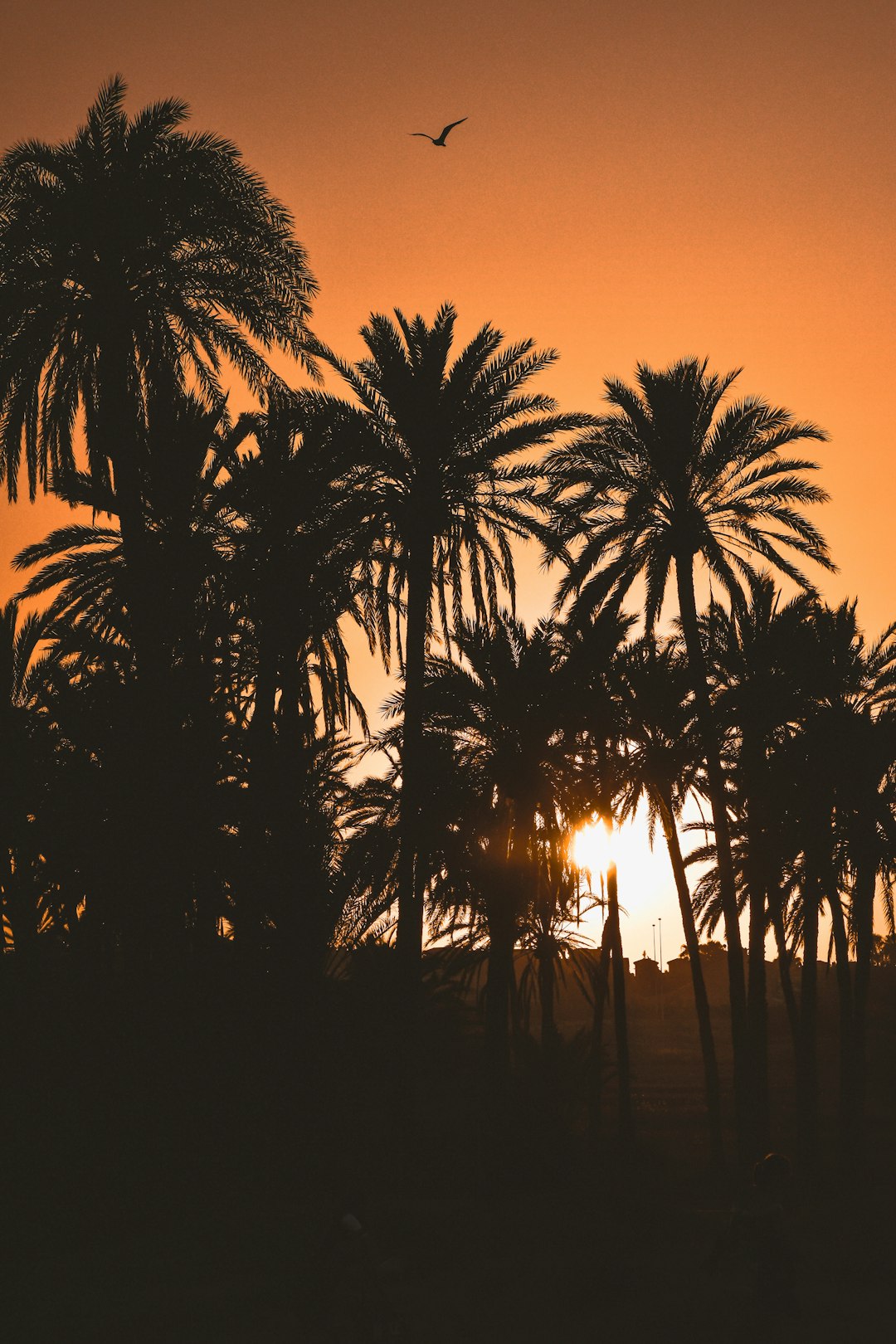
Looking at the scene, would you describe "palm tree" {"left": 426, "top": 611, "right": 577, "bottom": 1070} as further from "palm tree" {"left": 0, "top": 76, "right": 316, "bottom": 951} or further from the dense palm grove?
"palm tree" {"left": 0, "top": 76, "right": 316, "bottom": 951}

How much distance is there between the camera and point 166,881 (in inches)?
736

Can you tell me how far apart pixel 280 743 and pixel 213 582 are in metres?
3.28

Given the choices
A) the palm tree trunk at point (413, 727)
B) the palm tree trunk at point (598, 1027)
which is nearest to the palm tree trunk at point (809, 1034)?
the palm tree trunk at point (598, 1027)

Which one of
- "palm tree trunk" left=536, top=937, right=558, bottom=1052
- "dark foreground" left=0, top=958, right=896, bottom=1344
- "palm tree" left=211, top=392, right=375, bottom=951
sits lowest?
"dark foreground" left=0, top=958, right=896, bottom=1344

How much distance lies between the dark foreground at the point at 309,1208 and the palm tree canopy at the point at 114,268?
9.70 m

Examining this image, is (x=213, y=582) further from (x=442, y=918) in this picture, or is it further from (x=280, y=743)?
(x=442, y=918)

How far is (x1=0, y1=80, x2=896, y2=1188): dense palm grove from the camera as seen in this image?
19547 mm

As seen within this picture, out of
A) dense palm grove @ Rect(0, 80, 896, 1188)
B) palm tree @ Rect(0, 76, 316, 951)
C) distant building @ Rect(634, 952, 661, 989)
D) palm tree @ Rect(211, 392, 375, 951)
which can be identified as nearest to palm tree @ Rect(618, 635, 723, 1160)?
dense palm grove @ Rect(0, 80, 896, 1188)

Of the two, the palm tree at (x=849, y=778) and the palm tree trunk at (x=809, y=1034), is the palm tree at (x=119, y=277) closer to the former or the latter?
the palm tree at (x=849, y=778)

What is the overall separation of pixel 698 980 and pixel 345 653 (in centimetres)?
1423

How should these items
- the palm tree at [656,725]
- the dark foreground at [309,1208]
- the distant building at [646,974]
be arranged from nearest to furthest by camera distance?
1. the dark foreground at [309,1208]
2. the palm tree at [656,725]
3. the distant building at [646,974]

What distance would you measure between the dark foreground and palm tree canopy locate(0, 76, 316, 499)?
9701 mm

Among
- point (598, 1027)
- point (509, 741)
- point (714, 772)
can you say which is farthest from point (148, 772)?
point (598, 1027)

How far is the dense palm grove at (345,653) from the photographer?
64.1ft
